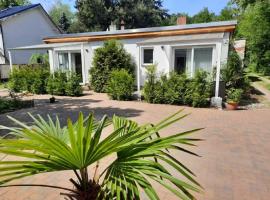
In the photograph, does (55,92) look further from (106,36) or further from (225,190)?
(225,190)

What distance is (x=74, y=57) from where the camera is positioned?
1755cm

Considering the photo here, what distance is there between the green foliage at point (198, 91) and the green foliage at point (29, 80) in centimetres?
928

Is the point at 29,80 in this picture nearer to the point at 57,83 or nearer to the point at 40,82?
the point at 40,82

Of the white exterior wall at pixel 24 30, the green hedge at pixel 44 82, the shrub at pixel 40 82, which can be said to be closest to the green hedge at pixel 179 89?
the green hedge at pixel 44 82

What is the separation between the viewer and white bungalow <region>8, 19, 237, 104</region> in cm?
1210

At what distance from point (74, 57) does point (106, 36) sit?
133 inches

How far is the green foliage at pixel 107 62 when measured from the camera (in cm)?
1431

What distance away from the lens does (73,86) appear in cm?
1369

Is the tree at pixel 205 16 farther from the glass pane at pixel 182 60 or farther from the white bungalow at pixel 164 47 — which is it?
the glass pane at pixel 182 60

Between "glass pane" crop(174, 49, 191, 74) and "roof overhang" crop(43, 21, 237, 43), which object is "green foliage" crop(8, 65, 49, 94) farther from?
"glass pane" crop(174, 49, 191, 74)

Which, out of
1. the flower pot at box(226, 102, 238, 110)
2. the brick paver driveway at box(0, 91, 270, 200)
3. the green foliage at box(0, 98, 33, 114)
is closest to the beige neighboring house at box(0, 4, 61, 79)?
the green foliage at box(0, 98, 33, 114)

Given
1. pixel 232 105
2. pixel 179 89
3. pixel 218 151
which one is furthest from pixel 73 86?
pixel 218 151

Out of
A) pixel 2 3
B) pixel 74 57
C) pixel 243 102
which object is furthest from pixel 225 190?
pixel 2 3

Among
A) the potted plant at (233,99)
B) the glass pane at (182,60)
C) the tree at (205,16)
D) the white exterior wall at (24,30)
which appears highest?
the tree at (205,16)
